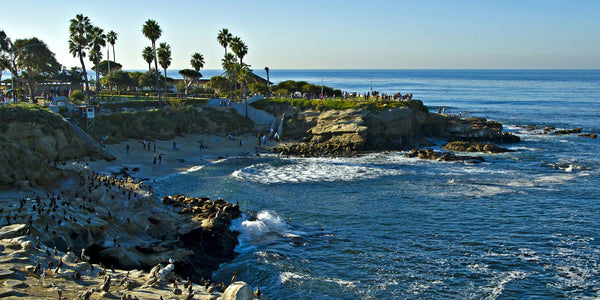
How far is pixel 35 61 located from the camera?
6284 cm

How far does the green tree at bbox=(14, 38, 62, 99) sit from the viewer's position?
199ft

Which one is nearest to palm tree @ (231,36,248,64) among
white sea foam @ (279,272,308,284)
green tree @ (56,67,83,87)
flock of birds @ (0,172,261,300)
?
green tree @ (56,67,83,87)

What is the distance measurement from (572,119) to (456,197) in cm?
6244

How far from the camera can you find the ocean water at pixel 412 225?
2241 centimetres

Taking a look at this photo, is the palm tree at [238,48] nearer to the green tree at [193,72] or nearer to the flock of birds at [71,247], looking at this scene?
the green tree at [193,72]

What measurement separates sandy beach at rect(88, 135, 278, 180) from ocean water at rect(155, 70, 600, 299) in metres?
2.82

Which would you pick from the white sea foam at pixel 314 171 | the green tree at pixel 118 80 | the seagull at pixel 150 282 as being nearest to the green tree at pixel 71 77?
the green tree at pixel 118 80

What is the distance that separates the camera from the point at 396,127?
6531 centimetres

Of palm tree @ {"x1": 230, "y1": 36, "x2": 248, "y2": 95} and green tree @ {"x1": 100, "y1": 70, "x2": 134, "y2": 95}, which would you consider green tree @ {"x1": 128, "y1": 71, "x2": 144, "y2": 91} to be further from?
palm tree @ {"x1": 230, "y1": 36, "x2": 248, "y2": 95}

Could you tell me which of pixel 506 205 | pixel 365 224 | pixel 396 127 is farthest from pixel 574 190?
pixel 396 127

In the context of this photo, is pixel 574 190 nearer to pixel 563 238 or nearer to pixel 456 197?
pixel 456 197

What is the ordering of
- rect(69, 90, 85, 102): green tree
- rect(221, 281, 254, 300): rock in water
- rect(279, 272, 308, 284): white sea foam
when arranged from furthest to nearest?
1. rect(69, 90, 85, 102): green tree
2. rect(279, 272, 308, 284): white sea foam
3. rect(221, 281, 254, 300): rock in water

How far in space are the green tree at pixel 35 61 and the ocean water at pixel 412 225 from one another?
3075 centimetres

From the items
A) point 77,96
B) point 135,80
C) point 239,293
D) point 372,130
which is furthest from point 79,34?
point 239,293
